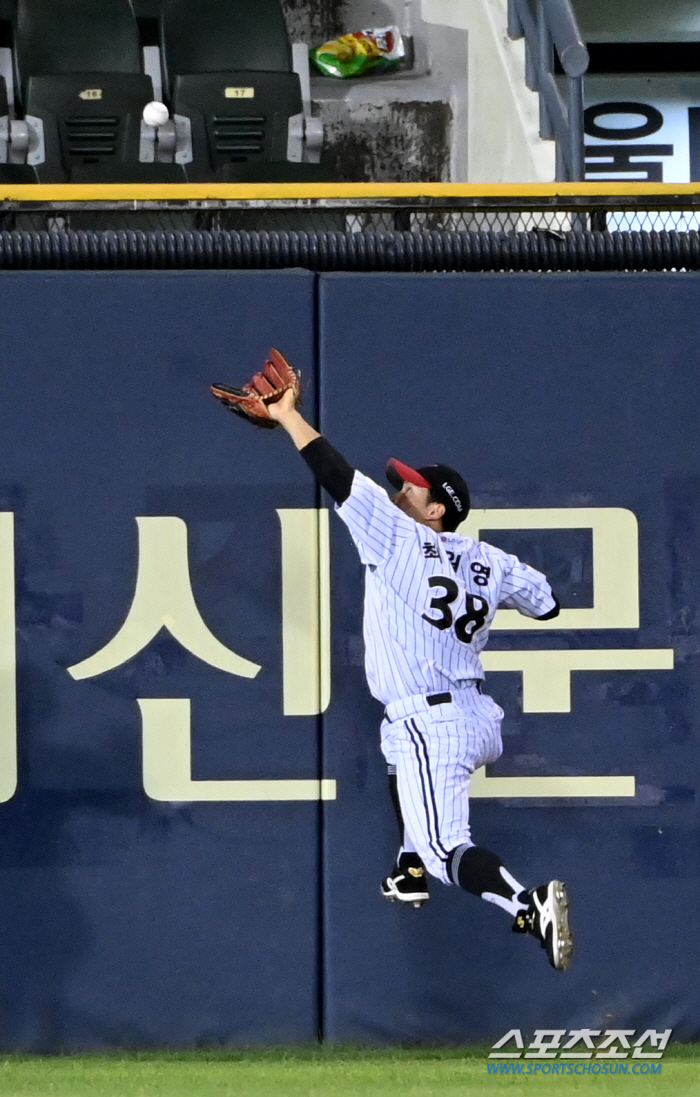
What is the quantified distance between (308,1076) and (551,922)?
0.91m

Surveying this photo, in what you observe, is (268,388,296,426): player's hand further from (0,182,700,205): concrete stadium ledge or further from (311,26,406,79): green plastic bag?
(311,26,406,79): green plastic bag

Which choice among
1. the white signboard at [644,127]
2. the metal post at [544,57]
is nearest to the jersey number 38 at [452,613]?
the metal post at [544,57]

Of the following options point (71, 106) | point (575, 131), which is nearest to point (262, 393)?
point (575, 131)

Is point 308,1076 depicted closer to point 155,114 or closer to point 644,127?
point 155,114

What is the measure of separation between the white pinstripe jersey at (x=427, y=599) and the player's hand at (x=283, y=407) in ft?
0.97

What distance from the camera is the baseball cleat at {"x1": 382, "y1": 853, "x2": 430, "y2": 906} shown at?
4.38m

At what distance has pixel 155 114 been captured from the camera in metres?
7.79

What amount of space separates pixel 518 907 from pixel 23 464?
1907mm

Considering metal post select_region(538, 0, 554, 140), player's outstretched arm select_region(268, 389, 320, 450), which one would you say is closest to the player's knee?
player's outstretched arm select_region(268, 389, 320, 450)

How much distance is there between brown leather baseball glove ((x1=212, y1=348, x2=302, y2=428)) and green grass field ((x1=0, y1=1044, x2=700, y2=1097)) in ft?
5.81

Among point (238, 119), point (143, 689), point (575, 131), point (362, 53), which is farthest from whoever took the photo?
point (362, 53)

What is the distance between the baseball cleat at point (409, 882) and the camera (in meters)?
4.38

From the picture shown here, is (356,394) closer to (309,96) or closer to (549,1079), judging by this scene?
(549,1079)

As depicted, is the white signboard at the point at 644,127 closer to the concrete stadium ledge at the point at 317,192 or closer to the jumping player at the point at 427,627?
the concrete stadium ledge at the point at 317,192
